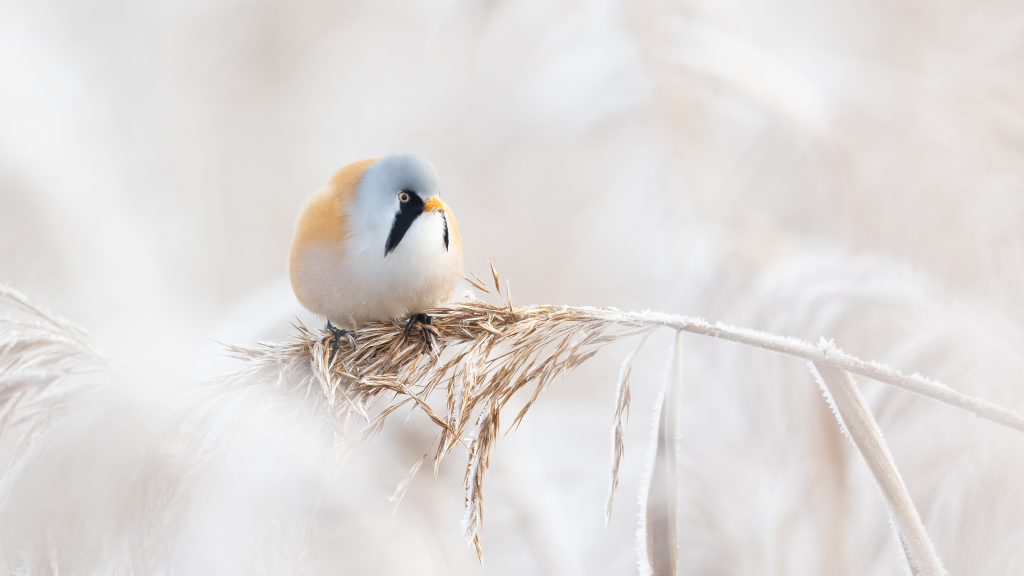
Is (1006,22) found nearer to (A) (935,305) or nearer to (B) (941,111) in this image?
(B) (941,111)

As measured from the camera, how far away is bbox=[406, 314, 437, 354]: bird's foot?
1.35 m

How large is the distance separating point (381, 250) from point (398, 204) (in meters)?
0.09

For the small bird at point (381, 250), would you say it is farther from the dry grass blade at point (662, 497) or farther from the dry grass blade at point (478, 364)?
the dry grass blade at point (662, 497)

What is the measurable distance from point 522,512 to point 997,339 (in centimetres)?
108

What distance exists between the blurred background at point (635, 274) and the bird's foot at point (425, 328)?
25 centimetres

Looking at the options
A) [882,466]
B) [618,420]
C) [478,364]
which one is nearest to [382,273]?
[478,364]

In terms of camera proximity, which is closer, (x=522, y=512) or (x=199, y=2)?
(x=522, y=512)

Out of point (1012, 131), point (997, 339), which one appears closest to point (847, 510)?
point (997, 339)

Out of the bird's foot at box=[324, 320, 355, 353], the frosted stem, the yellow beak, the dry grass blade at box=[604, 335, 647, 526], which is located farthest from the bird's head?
the frosted stem

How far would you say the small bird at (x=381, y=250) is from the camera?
154cm

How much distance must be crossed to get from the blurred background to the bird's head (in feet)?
1.28

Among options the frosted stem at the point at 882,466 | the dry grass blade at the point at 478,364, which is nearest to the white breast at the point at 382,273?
the dry grass blade at the point at 478,364

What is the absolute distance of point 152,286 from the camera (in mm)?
2697

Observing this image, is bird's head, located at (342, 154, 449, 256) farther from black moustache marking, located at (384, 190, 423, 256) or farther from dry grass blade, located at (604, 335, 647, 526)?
dry grass blade, located at (604, 335, 647, 526)
